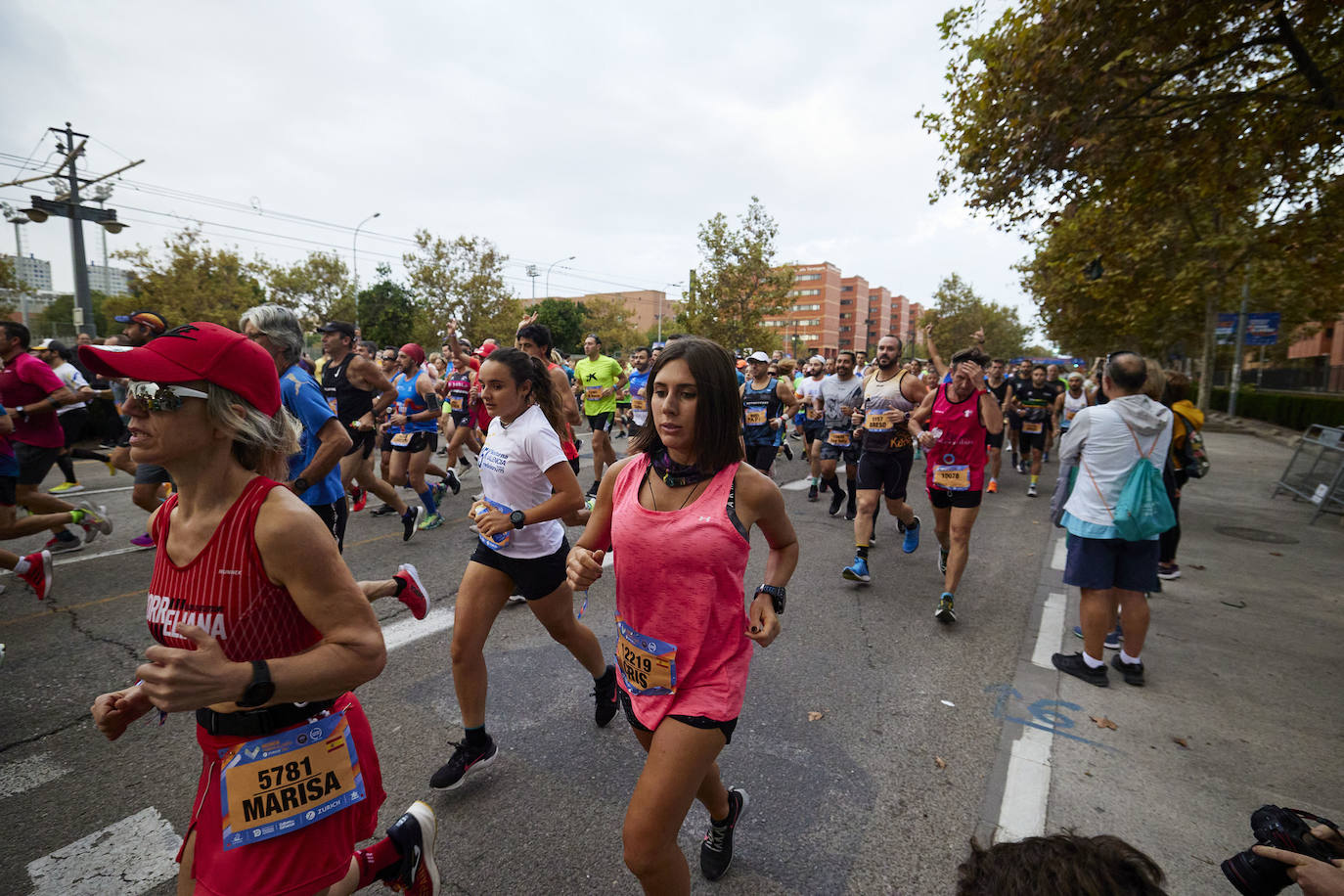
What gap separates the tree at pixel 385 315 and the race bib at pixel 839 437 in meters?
55.9

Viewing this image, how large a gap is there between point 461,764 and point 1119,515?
13.2ft

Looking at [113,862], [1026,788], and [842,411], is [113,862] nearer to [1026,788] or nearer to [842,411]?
[1026,788]

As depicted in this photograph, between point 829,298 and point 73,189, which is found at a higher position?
point 829,298

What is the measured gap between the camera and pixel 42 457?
585cm

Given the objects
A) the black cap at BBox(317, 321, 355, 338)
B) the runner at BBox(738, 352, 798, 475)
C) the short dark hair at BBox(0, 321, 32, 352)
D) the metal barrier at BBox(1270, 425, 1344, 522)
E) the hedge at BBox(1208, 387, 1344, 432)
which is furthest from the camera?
the hedge at BBox(1208, 387, 1344, 432)

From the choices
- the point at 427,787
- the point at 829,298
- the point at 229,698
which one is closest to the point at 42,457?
the point at 427,787

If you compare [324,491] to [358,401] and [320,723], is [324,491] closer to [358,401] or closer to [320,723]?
[358,401]

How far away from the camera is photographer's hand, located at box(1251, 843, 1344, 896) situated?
127 centimetres

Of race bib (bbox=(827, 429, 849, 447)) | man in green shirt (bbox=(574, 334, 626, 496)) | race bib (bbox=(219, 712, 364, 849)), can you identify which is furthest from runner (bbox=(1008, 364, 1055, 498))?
race bib (bbox=(219, 712, 364, 849))

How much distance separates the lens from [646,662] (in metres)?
2.04

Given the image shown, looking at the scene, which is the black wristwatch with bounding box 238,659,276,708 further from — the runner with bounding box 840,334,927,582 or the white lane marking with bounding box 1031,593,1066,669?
the runner with bounding box 840,334,927,582

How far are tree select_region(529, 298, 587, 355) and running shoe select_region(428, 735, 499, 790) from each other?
7153 centimetres

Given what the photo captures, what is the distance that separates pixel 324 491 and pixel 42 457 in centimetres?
385

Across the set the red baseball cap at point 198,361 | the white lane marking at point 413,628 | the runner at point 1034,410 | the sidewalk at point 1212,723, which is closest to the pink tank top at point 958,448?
the sidewalk at point 1212,723
